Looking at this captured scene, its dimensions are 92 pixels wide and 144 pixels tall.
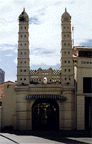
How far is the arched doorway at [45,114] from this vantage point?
32659 millimetres

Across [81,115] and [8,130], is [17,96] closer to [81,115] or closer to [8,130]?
[8,130]

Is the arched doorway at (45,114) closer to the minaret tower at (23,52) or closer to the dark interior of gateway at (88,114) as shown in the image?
the minaret tower at (23,52)

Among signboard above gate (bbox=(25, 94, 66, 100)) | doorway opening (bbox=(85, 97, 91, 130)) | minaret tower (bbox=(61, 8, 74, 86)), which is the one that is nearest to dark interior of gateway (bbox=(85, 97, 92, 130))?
doorway opening (bbox=(85, 97, 91, 130))

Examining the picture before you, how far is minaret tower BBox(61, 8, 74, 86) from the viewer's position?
3275 cm

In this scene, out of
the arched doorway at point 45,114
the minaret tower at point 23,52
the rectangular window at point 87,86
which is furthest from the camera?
the minaret tower at point 23,52

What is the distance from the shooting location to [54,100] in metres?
32.7

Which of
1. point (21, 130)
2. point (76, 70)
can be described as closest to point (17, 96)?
point (21, 130)

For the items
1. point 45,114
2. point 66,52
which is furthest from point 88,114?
point 66,52

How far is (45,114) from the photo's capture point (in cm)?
3309

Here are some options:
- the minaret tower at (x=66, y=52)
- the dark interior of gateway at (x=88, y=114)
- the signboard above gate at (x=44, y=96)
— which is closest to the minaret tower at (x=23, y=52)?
the signboard above gate at (x=44, y=96)

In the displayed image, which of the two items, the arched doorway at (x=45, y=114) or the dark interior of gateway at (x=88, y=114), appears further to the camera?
the dark interior of gateway at (x=88, y=114)

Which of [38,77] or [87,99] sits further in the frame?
[87,99]

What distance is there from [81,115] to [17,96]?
7.92m

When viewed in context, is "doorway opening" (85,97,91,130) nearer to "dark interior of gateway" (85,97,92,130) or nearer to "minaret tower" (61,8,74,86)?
"dark interior of gateway" (85,97,92,130)
